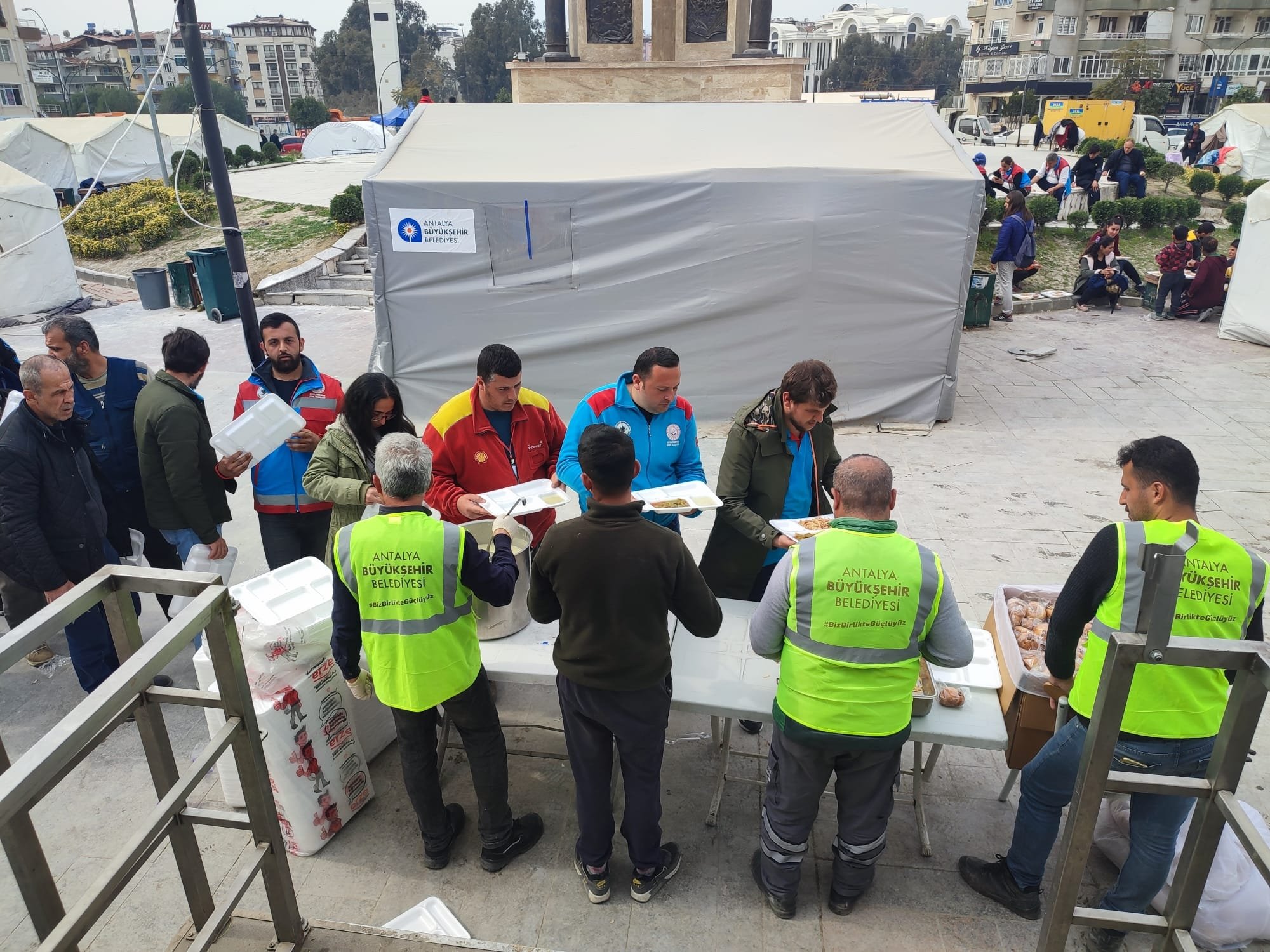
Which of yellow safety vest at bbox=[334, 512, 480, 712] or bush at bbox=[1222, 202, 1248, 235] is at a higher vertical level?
yellow safety vest at bbox=[334, 512, 480, 712]

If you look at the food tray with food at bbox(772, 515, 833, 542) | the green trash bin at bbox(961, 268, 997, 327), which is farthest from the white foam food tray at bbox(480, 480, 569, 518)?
the green trash bin at bbox(961, 268, 997, 327)

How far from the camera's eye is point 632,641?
9.08 feet

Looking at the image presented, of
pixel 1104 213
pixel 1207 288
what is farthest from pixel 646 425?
pixel 1104 213

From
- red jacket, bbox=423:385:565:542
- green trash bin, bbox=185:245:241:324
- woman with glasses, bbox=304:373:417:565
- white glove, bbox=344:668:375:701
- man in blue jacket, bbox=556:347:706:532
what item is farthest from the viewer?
green trash bin, bbox=185:245:241:324

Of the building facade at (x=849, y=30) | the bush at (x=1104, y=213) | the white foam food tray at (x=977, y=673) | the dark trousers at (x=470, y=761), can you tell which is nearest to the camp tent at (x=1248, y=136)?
the bush at (x=1104, y=213)

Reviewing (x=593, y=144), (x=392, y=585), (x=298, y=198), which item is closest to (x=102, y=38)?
(x=298, y=198)

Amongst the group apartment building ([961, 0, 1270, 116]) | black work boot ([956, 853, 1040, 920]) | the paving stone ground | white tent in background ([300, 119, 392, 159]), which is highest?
apartment building ([961, 0, 1270, 116])

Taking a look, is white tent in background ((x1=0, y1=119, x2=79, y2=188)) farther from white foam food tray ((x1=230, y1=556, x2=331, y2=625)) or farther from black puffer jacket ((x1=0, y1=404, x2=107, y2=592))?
white foam food tray ((x1=230, y1=556, x2=331, y2=625))

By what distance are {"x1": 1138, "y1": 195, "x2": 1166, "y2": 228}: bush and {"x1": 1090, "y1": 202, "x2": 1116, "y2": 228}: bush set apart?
545mm

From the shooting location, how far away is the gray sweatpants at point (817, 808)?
2.87 metres

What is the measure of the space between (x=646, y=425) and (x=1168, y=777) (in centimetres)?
252

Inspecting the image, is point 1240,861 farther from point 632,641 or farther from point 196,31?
point 196,31

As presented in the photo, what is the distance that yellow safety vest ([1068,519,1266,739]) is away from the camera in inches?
97.8

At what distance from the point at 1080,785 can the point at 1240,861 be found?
4.87 ft
